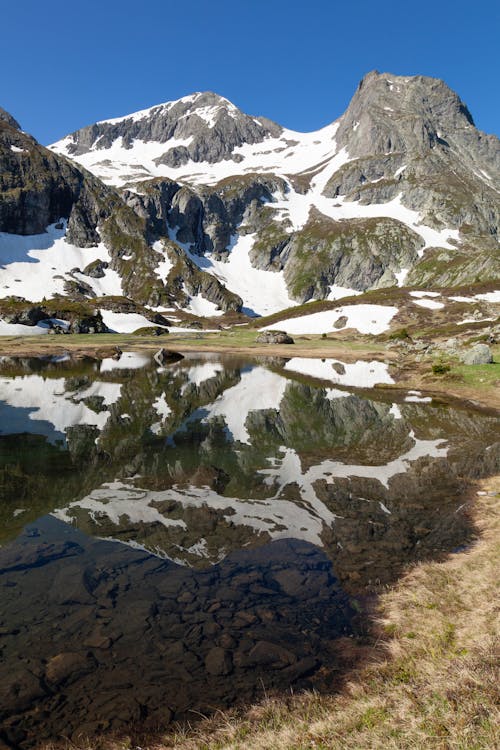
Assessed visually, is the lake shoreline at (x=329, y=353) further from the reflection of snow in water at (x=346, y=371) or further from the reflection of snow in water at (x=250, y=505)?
the reflection of snow in water at (x=250, y=505)

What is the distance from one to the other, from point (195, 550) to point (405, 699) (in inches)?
277

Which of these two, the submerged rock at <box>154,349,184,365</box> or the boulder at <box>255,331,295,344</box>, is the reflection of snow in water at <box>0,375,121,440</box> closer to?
the submerged rock at <box>154,349,184,365</box>

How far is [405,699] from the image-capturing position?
6.32 m

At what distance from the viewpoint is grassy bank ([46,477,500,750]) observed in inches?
214

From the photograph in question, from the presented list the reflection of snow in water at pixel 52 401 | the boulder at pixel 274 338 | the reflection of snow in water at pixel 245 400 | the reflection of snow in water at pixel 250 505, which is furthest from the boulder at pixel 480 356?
the boulder at pixel 274 338

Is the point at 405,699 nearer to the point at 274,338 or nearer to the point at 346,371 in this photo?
the point at 346,371

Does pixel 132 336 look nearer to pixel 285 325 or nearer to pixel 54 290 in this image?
pixel 285 325

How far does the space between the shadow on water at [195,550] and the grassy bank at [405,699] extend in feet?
1.47

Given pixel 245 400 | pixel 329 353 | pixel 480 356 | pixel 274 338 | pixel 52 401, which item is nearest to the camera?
pixel 52 401

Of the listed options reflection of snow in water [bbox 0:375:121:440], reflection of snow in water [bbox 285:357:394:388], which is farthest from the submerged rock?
reflection of snow in water [bbox 0:375:121:440]

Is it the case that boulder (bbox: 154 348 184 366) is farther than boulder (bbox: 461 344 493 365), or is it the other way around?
boulder (bbox: 154 348 184 366)

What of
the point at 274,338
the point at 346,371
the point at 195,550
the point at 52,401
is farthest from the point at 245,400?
the point at 274,338

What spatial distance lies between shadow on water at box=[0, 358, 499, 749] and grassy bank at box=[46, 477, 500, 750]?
448mm

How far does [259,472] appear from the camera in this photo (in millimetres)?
19531
